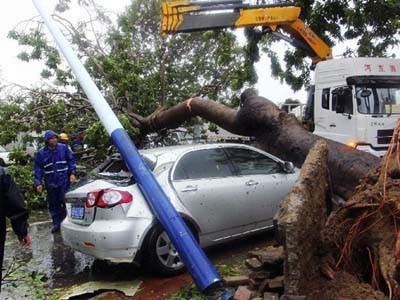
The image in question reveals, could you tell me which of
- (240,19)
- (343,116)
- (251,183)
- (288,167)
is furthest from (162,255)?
(240,19)

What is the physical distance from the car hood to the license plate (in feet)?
0.43

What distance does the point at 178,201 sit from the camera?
5121 millimetres

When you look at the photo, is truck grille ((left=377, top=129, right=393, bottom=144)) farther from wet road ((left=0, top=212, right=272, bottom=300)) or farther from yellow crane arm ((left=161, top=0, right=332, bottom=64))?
wet road ((left=0, top=212, right=272, bottom=300))

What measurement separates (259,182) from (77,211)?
7.90ft

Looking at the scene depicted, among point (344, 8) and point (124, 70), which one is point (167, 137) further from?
point (344, 8)

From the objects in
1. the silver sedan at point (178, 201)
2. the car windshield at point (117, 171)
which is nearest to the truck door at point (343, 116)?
the silver sedan at point (178, 201)

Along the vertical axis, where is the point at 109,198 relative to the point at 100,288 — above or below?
above

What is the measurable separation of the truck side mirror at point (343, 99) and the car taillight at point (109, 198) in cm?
545

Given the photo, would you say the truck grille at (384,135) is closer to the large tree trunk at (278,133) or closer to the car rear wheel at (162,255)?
the large tree trunk at (278,133)

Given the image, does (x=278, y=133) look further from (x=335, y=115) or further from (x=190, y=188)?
(x=190, y=188)

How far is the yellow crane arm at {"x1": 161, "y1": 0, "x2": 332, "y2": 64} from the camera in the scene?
9234 mm

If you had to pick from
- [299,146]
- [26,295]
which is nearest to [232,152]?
[299,146]

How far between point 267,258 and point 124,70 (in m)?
7.39

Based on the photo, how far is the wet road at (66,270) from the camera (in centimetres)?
481
